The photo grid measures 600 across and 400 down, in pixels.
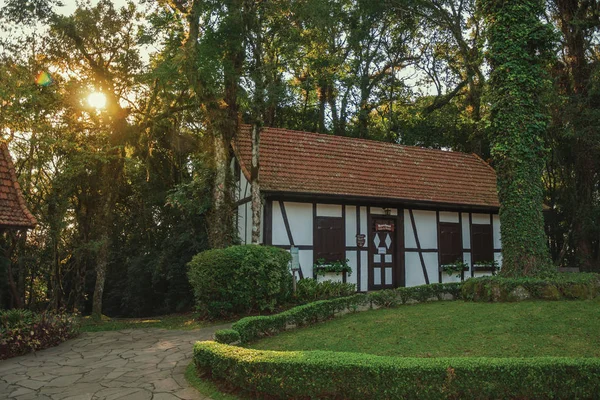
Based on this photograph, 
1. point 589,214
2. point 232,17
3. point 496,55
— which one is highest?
point 232,17

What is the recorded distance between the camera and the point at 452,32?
21.0m

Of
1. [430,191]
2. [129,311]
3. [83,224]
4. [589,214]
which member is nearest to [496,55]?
[430,191]

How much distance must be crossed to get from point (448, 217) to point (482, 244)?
158cm

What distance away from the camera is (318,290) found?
37.3 ft

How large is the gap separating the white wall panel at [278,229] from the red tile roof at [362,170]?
65 cm

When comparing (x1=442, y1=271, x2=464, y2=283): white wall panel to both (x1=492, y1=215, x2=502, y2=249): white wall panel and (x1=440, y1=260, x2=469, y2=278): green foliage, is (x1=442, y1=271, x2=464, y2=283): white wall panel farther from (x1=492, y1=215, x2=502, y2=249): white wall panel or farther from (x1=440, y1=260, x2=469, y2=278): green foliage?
(x1=492, y1=215, x2=502, y2=249): white wall panel

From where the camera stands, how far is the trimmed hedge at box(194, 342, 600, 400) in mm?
4578

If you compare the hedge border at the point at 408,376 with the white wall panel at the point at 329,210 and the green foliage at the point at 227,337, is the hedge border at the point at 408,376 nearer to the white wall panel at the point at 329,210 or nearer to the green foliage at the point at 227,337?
the green foliage at the point at 227,337

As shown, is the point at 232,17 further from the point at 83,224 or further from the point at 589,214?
the point at 589,214

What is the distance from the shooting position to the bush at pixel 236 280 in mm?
9781

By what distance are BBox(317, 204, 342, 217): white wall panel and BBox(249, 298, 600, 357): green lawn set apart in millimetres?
4671

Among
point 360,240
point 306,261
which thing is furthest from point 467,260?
point 306,261

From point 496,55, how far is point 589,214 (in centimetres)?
966

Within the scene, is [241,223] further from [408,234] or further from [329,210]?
[408,234]
